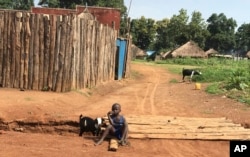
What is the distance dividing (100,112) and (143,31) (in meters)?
57.5

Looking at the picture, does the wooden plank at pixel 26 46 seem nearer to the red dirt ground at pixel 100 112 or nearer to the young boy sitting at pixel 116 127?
the red dirt ground at pixel 100 112

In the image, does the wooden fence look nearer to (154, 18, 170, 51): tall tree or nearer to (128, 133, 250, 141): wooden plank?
(128, 133, 250, 141): wooden plank

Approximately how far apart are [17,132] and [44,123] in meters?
0.60

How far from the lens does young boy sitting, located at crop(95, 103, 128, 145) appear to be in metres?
8.12

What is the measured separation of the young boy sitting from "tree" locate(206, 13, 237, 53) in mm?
75783

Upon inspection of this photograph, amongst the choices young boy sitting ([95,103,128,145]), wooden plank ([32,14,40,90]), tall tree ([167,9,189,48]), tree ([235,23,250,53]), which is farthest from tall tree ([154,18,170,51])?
young boy sitting ([95,103,128,145])

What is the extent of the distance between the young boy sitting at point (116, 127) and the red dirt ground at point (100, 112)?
0.66 ft

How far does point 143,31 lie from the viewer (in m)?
67.5

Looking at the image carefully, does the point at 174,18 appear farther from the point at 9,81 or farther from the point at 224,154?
the point at 224,154

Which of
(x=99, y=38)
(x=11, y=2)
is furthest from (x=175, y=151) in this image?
(x=11, y=2)

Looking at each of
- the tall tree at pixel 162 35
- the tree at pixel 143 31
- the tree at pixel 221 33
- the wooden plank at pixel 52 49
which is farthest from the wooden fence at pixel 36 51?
the tree at pixel 221 33

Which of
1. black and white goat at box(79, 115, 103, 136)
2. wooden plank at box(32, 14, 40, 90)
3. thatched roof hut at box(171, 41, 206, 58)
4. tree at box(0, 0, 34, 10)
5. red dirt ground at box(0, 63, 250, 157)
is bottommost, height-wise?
thatched roof hut at box(171, 41, 206, 58)

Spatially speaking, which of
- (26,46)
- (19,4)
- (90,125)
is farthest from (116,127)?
(19,4)

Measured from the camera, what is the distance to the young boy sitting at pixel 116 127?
8.12m
